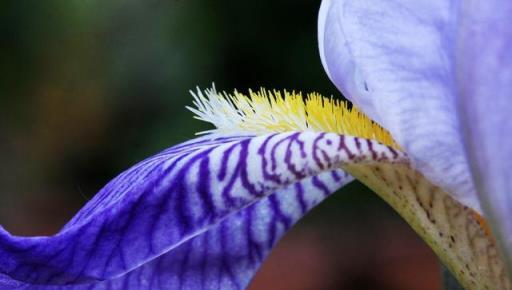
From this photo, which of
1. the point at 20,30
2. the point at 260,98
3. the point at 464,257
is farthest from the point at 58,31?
the point at 464,257

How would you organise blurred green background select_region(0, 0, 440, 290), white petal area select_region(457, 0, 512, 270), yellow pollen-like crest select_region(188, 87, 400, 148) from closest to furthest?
white petal area select_region(457, 0, 512, 270) < yellow pollen-like crest select_region(188, 87, 400, 148) < blurred green background select_region(0, 0, 440, 290)

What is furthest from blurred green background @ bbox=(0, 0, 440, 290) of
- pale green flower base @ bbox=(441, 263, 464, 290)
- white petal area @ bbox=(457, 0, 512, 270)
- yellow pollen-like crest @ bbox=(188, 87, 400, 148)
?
white petal area @ bbox=(457, 0, 512, 270)

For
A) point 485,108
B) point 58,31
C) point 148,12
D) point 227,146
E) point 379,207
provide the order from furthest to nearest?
point 379,207
point 58,31
point 148,12
point 227,146
point 485,108

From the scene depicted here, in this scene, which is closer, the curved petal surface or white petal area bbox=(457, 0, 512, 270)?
white petal area bbox=(457, 0, 512, 270)

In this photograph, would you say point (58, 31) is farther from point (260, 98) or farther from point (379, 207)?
point (260, 98)

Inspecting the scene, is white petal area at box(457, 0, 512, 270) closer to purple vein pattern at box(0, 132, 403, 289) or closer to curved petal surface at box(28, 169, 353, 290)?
purple vein pattern at box(0, 132, 403, 289)

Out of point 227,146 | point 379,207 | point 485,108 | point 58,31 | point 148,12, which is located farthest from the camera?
point 379,207

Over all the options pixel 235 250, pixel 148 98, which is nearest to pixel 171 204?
pixel 235 250
